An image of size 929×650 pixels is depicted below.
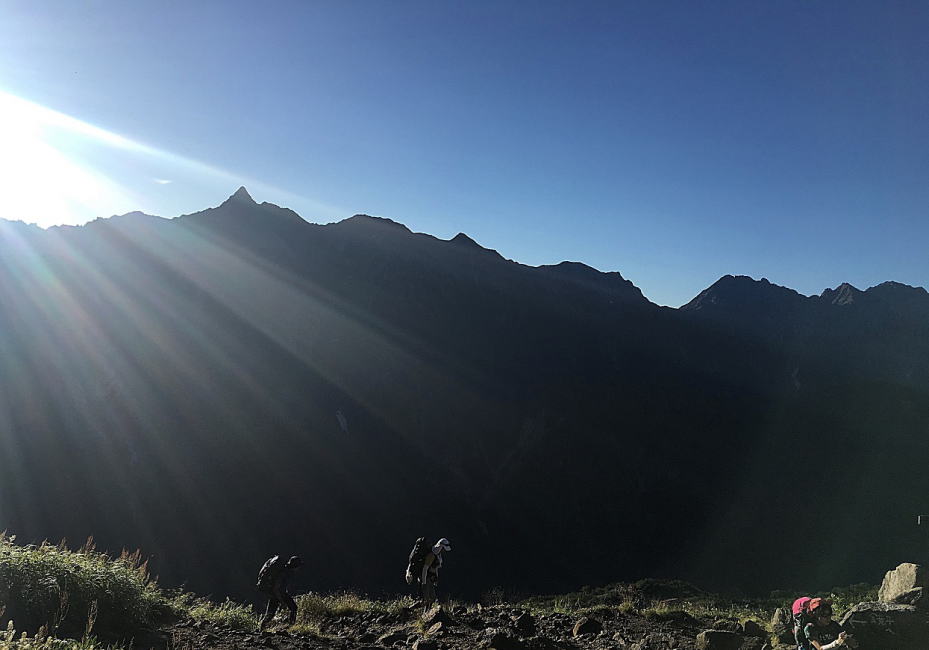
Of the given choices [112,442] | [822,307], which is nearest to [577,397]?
[112,442]

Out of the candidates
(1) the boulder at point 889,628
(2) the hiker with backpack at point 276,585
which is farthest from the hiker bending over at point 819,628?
(2) the hiker with backpack at point 276,585

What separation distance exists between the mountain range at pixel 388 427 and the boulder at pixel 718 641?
135ft

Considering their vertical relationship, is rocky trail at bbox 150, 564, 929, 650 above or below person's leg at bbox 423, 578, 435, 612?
above

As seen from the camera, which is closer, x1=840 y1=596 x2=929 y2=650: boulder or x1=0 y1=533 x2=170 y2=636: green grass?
x1=0 y1=533 x2=170 y2=636: green grass

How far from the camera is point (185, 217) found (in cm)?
7919

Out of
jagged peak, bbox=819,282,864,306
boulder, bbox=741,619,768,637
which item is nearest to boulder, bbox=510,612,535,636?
boulder, bbox=741,619,768,637

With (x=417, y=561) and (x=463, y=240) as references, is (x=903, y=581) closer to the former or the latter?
(x=417, y=561)

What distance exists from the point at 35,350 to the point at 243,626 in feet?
193

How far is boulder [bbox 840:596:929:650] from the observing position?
5973 mm

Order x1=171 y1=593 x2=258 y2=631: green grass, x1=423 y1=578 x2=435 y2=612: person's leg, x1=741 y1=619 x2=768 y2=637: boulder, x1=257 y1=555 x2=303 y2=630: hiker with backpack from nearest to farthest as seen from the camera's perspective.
Result: x1=741 y1=619 x2=768 y2=637: boulder < x1=171 y1=593 x2=258 y2=631: green grass < x1=257 y1=555 x2=303 y2=630: hiker with backpack < x1=423 y1=578 x2=435 y2=612: person's leg

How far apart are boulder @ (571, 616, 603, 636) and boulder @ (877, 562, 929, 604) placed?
13.7 ft

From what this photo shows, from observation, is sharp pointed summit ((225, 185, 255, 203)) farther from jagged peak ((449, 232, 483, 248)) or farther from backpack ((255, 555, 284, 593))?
backpack ((255, 555, 284, 593))

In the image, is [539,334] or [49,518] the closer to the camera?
[49,518]

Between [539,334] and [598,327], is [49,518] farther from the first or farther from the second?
[598,327]
